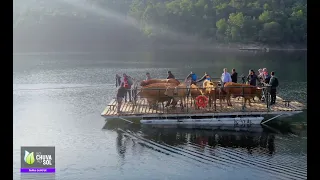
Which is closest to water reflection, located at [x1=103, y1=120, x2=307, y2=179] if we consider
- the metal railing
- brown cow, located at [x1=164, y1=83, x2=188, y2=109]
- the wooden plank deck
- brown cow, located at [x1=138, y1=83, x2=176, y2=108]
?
the wooden plank deck

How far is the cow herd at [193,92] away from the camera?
22469 mm

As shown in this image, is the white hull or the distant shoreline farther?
the distant shoreline

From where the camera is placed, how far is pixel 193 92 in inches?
909

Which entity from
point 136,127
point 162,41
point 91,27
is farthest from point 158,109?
point 91,27

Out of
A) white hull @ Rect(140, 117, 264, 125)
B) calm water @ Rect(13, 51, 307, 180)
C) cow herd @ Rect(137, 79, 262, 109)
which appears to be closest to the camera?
calm water @ Rect(13, 51, 307, 180)

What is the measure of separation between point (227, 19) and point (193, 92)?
99.9 m

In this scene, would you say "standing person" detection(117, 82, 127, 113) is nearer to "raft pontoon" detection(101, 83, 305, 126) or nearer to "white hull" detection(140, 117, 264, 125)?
"raft pontoon" detection(101, 83, 305, 126)

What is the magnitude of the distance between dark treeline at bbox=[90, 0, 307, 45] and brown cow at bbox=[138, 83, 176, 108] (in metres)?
79.8

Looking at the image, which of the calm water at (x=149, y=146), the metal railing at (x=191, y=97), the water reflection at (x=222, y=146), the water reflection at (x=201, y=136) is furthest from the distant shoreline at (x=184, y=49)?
the water reflection at (x=222, y=146)

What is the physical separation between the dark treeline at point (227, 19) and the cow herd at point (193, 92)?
7889 centimetres

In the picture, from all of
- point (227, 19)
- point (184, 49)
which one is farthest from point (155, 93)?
point (227, 19)

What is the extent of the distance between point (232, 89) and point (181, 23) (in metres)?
103

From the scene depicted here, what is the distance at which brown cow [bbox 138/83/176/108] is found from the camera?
74.8 feet

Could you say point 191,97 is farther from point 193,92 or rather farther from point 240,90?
point 240,90
